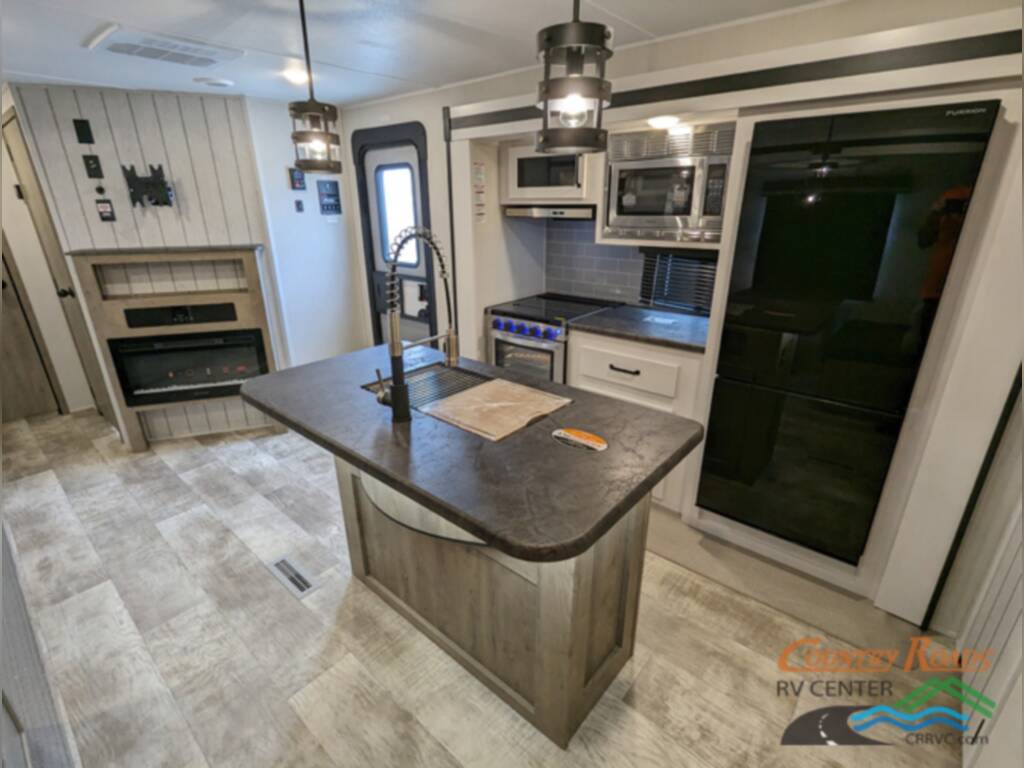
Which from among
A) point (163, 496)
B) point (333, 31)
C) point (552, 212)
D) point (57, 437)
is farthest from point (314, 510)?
point (57, 437)

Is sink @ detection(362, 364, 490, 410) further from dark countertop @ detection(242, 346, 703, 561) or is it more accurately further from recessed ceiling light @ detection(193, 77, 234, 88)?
recessed ceiling light @ detection(193, 77, 234, 88)

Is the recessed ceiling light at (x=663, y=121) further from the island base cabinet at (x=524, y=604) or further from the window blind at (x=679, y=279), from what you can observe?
the island base cabinet at (x=524, y=604)

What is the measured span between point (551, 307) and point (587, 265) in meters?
0.43

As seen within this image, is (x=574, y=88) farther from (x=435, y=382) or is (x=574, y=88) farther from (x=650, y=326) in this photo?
(x=650, y=326)

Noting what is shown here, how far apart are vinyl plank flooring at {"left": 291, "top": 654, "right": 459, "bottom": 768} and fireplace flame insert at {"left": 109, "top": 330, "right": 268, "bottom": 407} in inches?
96.9

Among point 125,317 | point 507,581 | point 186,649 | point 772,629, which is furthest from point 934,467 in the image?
point 125,317

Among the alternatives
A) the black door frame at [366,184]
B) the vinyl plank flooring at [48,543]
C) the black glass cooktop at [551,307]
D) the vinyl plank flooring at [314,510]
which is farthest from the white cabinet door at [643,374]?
the vinyl plank flooring at [48,543]

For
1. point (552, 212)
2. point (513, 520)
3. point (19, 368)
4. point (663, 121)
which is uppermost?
point (663, 121)

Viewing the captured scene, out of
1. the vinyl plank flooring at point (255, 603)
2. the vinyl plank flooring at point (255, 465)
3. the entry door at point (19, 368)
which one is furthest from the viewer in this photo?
the entry door at point (19, 368)

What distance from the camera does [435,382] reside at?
196 centimetres

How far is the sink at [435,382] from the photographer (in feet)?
5.96

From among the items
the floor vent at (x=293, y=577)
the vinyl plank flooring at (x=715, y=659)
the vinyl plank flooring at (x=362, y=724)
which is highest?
the floor vent at (x=293, y=577)

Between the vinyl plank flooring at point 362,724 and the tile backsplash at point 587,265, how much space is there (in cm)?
257

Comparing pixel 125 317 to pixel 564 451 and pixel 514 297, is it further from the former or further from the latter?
pixel 564 451
